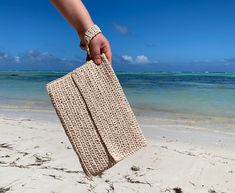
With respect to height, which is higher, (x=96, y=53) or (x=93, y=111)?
(x=96, y=53)

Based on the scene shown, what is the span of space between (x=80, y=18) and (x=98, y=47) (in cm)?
14

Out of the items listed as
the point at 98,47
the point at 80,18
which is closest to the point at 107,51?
the point at 98,47

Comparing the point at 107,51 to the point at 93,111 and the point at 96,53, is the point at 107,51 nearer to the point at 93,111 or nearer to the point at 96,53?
the point at 96,53

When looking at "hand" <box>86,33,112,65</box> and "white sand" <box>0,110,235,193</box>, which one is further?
"white sand" <box>0,110,235,193</box>

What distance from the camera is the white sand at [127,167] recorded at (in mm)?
3359

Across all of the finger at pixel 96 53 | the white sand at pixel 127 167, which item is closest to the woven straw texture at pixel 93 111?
the finger at pixel 96 53

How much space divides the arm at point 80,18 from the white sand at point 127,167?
1.92 metres

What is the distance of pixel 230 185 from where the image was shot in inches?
138

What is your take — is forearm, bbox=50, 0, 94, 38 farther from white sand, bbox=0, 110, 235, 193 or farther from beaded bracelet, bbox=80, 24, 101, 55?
white sand, bbox=0, 110, 235, 193

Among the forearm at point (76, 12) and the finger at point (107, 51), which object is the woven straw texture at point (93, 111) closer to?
the finger at point (107, 51)

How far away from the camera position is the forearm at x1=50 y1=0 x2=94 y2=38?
1594mm

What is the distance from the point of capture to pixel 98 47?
63.4 inches

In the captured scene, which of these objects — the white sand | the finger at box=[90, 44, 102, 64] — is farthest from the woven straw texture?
the white sand

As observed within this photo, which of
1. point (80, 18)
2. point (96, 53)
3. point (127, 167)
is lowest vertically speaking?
point (127, 167)
